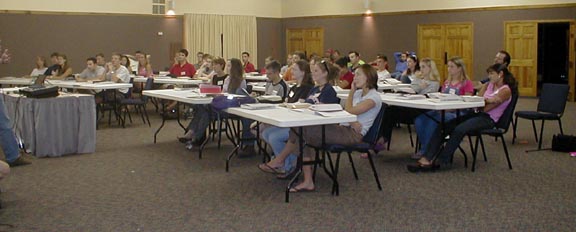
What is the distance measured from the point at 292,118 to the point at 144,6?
40.0 ft

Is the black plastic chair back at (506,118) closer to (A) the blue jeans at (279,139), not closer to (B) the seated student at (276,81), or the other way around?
(A) the blue jeans at (279,139)

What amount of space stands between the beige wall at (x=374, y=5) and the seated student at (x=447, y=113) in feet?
25.8

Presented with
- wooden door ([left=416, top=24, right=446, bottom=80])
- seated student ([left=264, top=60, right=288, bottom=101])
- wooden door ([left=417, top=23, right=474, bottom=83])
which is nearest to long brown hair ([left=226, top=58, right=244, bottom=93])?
seated student ([left=264, top=60, right=288, bottom=101])

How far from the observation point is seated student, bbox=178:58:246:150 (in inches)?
269

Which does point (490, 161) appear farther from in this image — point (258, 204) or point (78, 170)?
point (78, 170)

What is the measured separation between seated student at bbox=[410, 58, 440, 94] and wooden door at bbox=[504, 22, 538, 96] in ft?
23.9

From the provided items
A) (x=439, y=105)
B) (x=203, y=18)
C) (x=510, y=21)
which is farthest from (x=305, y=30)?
(x=439, y=105)

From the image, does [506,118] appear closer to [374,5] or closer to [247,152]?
[247,152]

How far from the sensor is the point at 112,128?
30.1 feet

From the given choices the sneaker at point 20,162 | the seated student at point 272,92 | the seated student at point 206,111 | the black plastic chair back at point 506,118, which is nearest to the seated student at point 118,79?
the seated student at point 206,111

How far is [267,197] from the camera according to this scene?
16.1 ft

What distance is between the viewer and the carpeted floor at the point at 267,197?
422 cm

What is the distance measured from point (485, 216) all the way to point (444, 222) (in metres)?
0.33

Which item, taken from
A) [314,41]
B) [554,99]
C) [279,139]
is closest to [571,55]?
[554,99]
